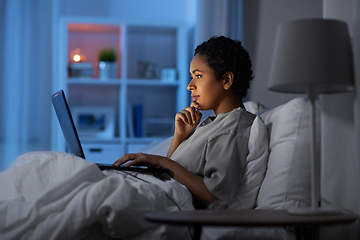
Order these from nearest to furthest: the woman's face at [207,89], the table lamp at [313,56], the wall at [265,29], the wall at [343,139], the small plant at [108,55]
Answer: the table lamp at [313,56]
the wall at [343,139]
the woman's face at [207,89]
the wall at [265,29]
the small plant at [108,55]

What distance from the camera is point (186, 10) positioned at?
3807 mm

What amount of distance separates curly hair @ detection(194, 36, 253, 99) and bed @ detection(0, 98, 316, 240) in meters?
0.24

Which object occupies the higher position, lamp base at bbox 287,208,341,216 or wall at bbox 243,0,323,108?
wall at bbox 243,0,323,108

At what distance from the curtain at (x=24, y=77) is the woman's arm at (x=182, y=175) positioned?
2.14 metres

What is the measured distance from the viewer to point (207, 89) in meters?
1.56

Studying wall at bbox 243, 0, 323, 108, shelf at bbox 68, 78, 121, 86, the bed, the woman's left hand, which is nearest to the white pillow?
the bed

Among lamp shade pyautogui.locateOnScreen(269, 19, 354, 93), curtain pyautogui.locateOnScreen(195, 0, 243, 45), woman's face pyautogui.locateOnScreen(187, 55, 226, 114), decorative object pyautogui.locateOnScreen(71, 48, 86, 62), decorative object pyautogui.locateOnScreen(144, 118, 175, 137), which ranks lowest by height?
decorative object pyautogui.locateOnScreen(144, 118, 175, 137)

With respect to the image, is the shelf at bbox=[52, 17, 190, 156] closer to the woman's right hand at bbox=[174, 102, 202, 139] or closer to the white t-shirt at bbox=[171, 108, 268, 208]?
the woman's right hand at bbox=[174, 102, 202, 139]

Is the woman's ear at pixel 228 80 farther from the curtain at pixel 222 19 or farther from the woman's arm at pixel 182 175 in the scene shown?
the curtain at pixel 222 19

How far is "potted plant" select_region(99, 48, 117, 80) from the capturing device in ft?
11.3

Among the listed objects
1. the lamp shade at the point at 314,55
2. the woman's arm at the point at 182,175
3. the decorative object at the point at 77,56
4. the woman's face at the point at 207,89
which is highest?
the decorative object at the point at 77,56

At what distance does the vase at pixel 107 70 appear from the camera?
343 cm

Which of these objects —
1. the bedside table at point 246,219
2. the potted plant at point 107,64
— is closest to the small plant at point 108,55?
the potted plant at point 107,64

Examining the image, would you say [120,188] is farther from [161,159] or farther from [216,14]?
[216,14]
